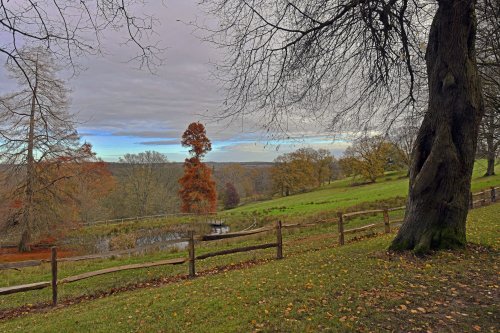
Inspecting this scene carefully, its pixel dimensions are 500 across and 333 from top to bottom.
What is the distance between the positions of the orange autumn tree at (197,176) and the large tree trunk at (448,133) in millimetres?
33359

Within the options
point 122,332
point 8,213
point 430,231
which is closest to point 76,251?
point 8,213

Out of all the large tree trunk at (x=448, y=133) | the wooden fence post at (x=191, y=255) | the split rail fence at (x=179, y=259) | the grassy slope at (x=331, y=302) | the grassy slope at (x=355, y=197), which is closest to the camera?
the grassy slope at (x=331, y=302)

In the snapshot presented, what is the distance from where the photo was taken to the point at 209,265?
37.5ft

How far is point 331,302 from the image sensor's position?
497 centimetres

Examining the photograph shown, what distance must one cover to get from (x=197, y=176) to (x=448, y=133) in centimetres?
3460

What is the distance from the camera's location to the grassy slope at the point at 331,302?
14.3ft

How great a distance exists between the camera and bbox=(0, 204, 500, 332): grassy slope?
436 cm

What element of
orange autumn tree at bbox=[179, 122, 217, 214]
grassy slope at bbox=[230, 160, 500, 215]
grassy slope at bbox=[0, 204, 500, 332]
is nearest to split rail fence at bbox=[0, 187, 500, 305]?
grassy slope at bbox=[0, 204, 500, 332]

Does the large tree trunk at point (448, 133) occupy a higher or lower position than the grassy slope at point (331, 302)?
higher

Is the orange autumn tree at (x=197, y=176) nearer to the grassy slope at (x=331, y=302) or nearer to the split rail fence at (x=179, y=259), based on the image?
the split rail fence at (x=179, y=259)

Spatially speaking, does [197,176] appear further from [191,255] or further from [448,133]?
[448,133]

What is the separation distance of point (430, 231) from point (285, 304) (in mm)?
4073

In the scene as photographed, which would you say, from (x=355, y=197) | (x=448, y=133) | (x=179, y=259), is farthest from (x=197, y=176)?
(x=448, y=133)

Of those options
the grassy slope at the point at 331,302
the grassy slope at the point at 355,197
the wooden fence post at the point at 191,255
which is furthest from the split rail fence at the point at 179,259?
the grassy slope at the point at 355,197
